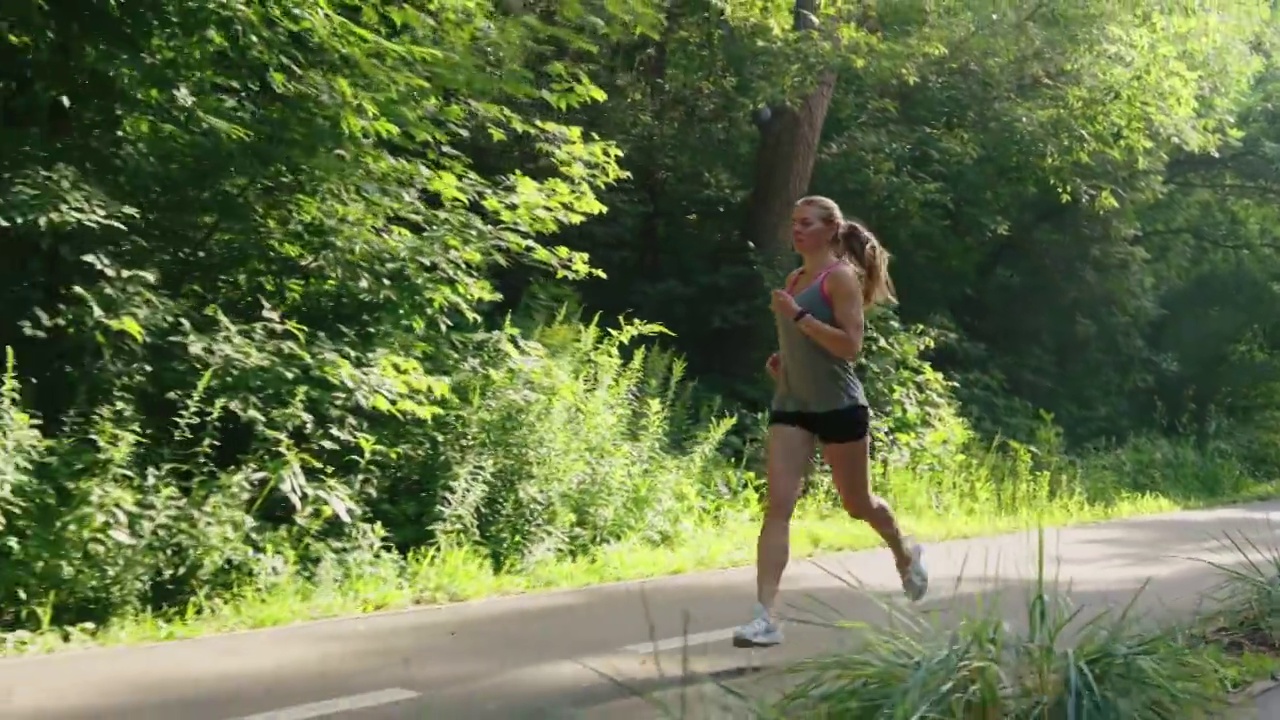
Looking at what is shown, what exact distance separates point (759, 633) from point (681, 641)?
0.44m

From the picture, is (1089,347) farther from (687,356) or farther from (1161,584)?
(1161,584)

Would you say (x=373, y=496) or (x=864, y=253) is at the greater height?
(x=864, y=253)

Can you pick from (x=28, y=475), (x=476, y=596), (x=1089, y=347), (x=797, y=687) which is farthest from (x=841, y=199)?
(x=797, y=687)

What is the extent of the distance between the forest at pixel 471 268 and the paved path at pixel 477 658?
60cm

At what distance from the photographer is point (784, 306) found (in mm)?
6254

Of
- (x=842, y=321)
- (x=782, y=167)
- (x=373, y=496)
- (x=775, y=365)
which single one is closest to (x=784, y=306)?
(x=842, y=321)

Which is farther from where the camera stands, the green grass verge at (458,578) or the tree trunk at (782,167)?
the tree trunk at (782,167)

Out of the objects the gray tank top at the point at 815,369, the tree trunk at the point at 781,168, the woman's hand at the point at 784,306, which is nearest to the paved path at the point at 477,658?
the gray tank top at the point at 815,369

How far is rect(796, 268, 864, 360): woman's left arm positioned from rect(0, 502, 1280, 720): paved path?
95cm

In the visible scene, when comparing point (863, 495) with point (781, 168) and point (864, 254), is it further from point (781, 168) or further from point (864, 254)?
point (781, 168)

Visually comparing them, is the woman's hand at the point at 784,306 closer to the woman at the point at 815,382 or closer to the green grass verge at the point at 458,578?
the woman at the point at 815,382

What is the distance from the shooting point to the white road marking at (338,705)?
5.18m

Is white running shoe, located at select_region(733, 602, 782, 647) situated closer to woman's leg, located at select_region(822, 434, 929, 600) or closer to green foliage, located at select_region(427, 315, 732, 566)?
woman's leg, located at select_region(822, 434, 929, 600)

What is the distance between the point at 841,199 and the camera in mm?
18969
